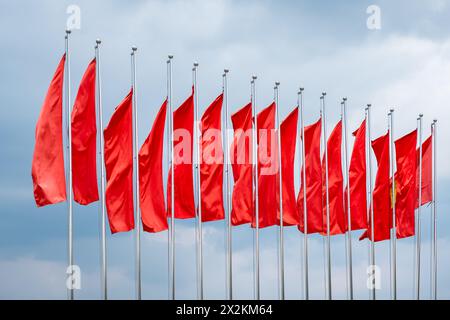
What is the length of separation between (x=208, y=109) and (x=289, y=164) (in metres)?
4.60

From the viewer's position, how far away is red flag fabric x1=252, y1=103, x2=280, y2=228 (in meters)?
37.5

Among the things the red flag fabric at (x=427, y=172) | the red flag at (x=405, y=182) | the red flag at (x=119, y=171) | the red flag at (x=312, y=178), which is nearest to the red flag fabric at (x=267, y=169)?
the red flag at (x=312, y=178)

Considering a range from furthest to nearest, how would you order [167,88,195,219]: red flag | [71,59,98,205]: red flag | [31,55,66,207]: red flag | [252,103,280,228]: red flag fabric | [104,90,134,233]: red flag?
[252,103,280,228]: red flag fabric < [167,88,195,219]: red flag < [104,90,134,233]: red flag < [71,59,98,205]: red flag < [31,55,66,207]: red flag

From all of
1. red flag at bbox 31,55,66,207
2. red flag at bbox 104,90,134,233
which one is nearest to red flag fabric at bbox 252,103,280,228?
red flag at bbox 104,90,134,233

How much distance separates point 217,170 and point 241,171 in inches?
52.6

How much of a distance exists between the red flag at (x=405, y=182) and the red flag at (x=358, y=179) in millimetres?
1688

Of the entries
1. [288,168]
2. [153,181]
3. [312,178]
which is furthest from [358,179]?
[153,181]

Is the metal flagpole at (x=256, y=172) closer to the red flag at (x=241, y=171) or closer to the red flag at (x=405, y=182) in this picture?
the red flag at (x=241, y=171)

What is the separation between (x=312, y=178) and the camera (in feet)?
131

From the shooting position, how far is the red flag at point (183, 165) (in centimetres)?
3547

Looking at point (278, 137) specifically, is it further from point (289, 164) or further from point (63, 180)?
point (63, 180)

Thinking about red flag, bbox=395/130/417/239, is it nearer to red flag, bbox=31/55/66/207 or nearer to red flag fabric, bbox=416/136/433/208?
red flag fabric, bbox=416/136/433/208

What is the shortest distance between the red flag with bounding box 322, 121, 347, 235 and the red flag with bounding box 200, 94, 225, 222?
21.2 feet
